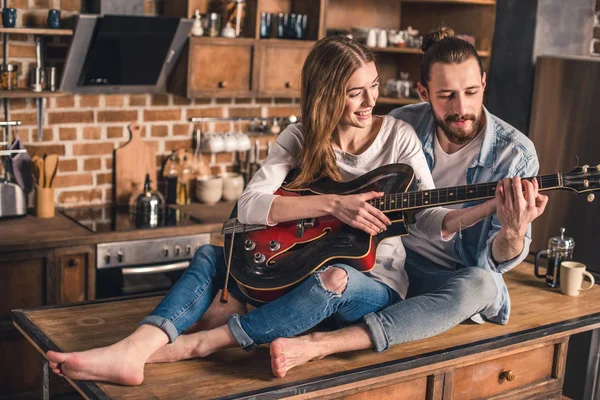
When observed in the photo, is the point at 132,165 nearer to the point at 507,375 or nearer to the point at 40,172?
the point at 40,172

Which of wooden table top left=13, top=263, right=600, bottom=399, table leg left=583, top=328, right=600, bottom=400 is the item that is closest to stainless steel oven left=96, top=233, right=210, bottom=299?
wooden table top left=13, top=263, right=600, bottom=399

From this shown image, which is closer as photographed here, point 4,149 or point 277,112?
point 4,149

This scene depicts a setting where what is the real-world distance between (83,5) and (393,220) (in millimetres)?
2223

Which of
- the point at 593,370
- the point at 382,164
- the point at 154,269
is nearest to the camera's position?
the point at 382,164

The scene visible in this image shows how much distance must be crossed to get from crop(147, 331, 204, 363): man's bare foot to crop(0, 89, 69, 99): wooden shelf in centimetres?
198

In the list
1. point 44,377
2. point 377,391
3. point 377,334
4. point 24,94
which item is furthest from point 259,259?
point 24,94

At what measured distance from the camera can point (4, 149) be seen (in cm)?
409

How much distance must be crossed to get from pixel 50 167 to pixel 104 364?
2.13 metres

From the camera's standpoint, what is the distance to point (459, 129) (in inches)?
111

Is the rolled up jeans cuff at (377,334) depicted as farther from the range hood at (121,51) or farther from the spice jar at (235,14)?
the spice jar at (235,14)

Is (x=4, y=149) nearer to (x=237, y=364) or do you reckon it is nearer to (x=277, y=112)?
(x=277, y=112)

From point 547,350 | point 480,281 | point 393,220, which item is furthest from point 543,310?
point 393,220

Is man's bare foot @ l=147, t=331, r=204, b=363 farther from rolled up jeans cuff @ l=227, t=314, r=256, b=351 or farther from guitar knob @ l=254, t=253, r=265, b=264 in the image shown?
guitar knob @ l=254, t=253, r=265, b=264

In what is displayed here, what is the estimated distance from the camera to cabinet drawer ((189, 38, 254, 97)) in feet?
14.2
